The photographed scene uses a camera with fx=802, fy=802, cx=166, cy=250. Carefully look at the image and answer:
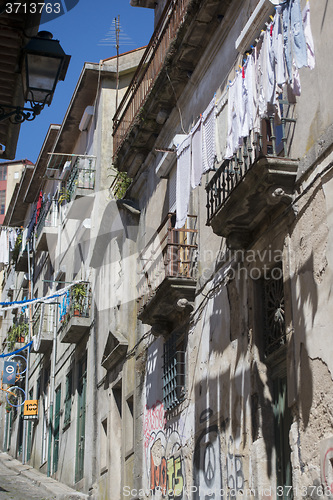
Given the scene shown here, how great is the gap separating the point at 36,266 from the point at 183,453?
18392mm

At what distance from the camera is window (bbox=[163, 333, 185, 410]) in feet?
39.0

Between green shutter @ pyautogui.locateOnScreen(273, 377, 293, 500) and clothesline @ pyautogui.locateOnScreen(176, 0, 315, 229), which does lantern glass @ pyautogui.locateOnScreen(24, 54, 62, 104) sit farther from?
green shutter @ pyautogui.locateOnScreen(273, 377, 293, 500)

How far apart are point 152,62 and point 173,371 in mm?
5871

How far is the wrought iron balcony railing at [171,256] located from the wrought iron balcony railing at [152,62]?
2.79 meters

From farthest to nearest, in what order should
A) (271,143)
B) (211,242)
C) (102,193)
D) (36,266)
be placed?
1. (36,266)
2. (102,193)
3. (211,242)
4. (271,143)

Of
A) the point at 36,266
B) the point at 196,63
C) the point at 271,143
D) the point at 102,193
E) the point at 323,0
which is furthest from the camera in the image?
the point at 36,266

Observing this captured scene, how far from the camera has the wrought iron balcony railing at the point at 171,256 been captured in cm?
1186

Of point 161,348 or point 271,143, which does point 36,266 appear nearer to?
point 161,348

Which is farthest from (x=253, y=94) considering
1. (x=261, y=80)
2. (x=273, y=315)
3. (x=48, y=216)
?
(x=48, y=216)

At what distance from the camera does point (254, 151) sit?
365 inches

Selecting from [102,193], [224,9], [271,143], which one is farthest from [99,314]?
[271,143]

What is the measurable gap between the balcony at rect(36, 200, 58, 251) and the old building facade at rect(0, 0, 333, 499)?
5.68 metres

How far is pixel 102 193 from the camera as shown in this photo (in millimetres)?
19266

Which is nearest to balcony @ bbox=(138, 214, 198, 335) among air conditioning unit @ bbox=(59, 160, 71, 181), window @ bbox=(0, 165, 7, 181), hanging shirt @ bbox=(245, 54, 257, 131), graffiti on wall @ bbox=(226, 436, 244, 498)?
graffiti on wall @ bbox=(226, 436, 244, 498)
